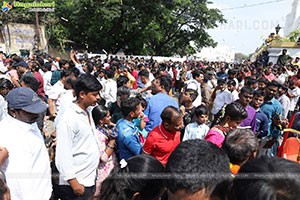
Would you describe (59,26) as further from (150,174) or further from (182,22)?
(150,174)

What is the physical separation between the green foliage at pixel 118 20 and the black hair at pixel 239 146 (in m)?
20.1

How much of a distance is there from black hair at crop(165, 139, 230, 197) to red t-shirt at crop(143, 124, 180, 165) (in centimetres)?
121

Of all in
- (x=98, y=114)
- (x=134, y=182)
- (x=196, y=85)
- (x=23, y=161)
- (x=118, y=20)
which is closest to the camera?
(x=134, y=182)

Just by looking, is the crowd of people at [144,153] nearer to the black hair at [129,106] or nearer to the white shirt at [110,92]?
the black hair at [129,106]

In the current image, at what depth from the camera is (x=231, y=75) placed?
5906mm

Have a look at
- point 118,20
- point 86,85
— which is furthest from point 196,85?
point 118,20

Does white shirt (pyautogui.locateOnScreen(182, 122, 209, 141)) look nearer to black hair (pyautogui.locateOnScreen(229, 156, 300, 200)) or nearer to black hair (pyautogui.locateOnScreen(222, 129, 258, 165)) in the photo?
black hair (pyautogui.locateOnScreen(222, 129, 258, 165))

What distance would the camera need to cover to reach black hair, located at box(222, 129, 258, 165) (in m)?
1.93

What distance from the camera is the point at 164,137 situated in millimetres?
2475

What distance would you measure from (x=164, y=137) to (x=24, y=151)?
130 cm

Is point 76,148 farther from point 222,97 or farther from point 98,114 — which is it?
point 222,97

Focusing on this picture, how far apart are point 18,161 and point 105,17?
798 inches

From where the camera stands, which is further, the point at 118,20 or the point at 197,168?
the point at 118,20

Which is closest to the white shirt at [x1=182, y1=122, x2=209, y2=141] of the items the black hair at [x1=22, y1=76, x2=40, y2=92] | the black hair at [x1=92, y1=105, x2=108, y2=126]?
the black hair at [x1=92, y1=105, x2=108, y2=126]
